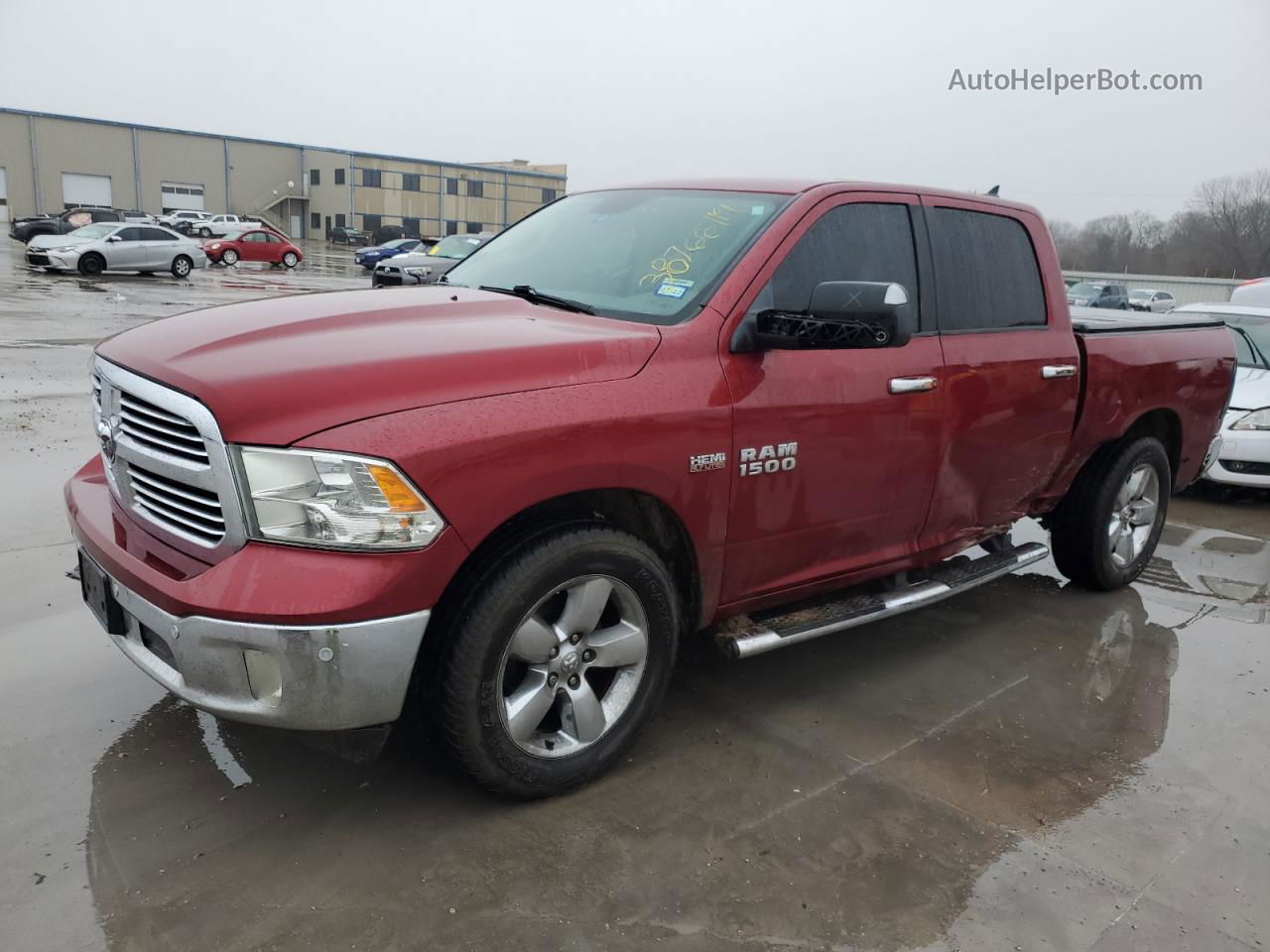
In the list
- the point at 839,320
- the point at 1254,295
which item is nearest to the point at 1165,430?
the point at 839,320

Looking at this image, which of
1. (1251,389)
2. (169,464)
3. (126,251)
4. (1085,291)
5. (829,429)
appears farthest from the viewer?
(1085,291)

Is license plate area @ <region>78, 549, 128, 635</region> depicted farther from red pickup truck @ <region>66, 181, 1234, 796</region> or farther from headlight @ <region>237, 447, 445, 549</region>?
headlight @ <region>237, 447, 445, 549</region>

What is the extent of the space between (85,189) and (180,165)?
6380 mm

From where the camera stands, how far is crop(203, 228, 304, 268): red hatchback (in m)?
33.3

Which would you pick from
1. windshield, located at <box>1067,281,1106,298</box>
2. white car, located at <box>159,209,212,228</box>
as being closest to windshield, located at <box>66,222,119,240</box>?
white car, located at <box>159,209,212,228</box>

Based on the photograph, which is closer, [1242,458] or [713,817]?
[713,817]

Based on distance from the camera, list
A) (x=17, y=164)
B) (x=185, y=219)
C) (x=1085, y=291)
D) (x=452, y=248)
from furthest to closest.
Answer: (x=17, y=164), (x=185, y=219), (x=1085, y=291), (x=452, y=248)

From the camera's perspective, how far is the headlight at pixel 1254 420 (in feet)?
24.2

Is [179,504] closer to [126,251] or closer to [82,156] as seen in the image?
[126,251]

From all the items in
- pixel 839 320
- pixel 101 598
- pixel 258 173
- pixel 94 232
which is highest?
pixel 258 173

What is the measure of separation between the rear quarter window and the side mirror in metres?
1.01

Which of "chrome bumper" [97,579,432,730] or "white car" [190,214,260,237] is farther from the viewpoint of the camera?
"white car" [190,214,260,237]

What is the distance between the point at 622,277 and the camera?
342 centimetres

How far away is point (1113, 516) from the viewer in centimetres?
505
